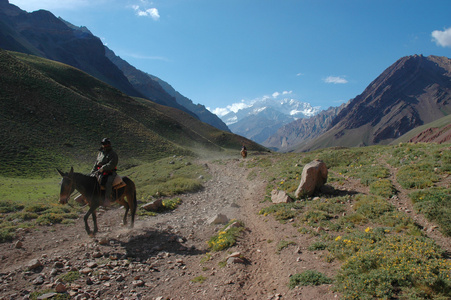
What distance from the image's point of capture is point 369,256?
260 inches

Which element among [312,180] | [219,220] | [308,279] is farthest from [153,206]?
[308,279]

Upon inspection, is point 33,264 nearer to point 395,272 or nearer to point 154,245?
point 154,245

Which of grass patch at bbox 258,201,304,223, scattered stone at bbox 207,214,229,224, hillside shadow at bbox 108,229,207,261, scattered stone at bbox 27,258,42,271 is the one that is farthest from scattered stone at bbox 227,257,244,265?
scattered stone at bbox 27,258,42,271

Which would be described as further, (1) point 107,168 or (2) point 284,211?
(2) point 284,211

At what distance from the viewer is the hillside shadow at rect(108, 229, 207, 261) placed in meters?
9.98

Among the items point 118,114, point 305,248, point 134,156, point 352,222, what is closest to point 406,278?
point 305,248

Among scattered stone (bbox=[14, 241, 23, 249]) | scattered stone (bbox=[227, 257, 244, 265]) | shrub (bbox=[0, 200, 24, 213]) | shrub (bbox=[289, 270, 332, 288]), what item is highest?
shrub (bbox=[289, 270, 332, 288])

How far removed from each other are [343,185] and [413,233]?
7.87 m

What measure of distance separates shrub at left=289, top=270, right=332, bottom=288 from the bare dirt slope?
170 mm

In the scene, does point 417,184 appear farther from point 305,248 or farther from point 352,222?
point 305,248

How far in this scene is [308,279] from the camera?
22.0 feet

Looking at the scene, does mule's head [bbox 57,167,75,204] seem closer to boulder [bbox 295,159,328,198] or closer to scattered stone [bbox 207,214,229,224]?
scattered stone [bbox 207,214,229,224]

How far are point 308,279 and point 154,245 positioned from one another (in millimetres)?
6815

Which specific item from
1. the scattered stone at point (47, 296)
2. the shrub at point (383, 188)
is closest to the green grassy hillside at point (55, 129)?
the scattered stone at point (47, 296)
